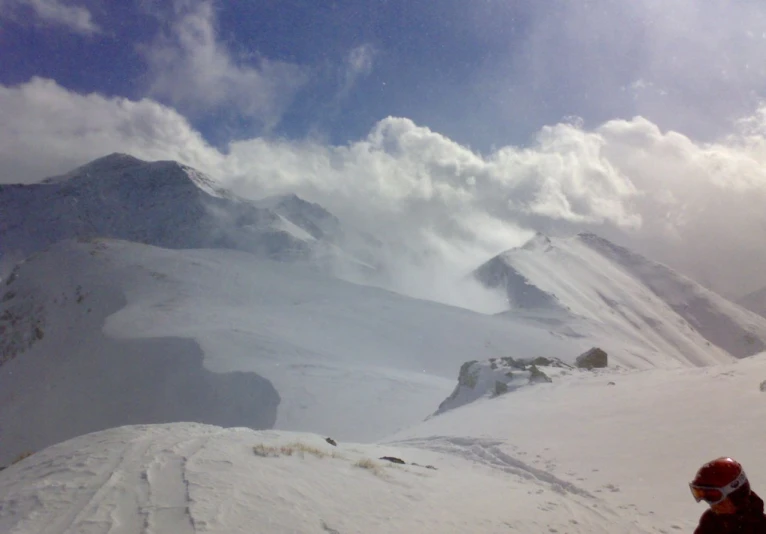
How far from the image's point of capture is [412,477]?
885 centimetres

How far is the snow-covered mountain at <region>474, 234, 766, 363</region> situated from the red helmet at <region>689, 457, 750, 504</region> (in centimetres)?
7111

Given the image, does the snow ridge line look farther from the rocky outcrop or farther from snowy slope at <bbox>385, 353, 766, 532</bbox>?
the rocky outcrop

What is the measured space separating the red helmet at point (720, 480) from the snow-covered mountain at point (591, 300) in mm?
71110

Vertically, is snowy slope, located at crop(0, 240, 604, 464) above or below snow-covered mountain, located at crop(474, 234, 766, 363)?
below

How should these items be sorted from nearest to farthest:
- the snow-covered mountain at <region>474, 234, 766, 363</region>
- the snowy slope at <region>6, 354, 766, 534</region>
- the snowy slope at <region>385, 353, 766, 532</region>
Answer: the snowy slope at <region>6, 354, 766, 534</region> < the snowy slope at <region>385, 353, 766, 532</region> < the snow-covered mountain at <region>474, 234, 766, 363</region>

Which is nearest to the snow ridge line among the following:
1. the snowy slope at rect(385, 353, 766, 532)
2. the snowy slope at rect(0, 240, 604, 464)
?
the snowy slope at rect(385, 353, 766, 532)

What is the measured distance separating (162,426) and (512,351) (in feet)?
142

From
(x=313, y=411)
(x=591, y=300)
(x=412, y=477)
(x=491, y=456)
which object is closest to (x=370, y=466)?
(x=412, y=477)

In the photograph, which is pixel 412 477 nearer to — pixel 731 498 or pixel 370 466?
pixel 370 466

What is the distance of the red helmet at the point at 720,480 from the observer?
3197mm

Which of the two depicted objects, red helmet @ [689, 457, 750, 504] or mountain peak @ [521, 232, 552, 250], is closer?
red helmet @ [689, 457, 750, 504]

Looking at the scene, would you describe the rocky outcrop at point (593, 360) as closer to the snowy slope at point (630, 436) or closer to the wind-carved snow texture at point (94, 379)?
the snowy slope at point (630, 436)

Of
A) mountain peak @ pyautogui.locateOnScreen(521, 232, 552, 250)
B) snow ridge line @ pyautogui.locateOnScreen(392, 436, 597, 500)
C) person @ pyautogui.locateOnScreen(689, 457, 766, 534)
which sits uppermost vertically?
mountain peak @ pyautogui.locateOnScreen(521, 232, 552, 250)

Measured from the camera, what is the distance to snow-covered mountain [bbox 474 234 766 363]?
9644 cm
